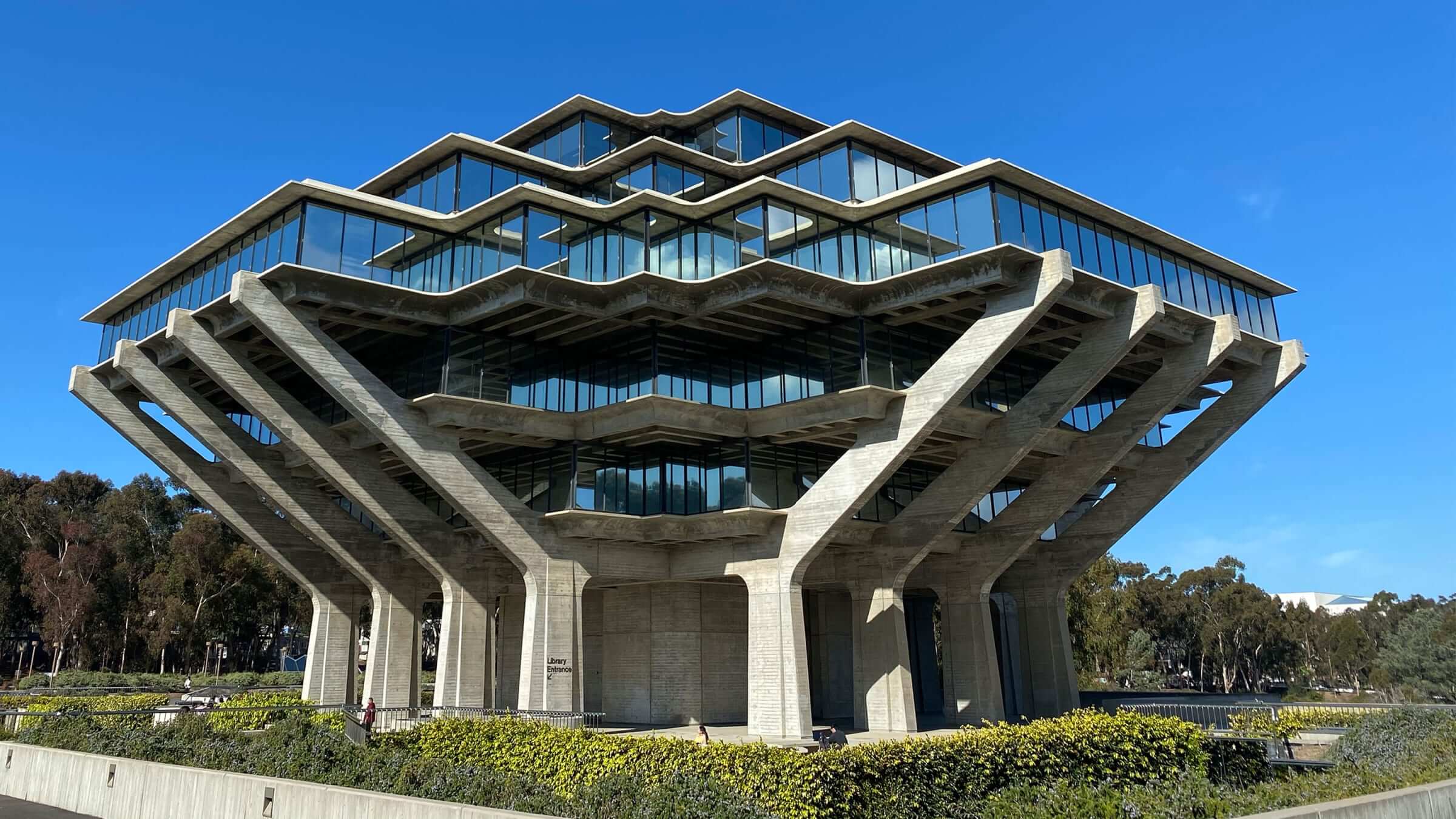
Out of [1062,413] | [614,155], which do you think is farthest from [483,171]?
[1062,413]

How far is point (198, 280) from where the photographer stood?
1407 inches

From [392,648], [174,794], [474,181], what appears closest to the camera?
[174,794]

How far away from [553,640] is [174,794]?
17.5 m

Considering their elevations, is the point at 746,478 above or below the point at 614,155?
below

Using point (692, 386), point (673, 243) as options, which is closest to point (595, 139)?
point (673, 243)

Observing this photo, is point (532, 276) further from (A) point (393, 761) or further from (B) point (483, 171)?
(A) point (393, 761)

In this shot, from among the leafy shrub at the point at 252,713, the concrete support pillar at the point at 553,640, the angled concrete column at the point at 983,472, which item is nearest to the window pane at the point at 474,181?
the concrete support pillar at the point at 553,640

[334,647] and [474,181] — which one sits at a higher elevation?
[474,181]

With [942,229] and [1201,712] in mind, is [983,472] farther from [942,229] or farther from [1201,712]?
[1201,712]

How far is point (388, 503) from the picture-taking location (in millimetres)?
36281

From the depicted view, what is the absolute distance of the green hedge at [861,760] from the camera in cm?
1484

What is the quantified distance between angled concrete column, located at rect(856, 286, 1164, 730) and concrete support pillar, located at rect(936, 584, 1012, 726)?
11cm

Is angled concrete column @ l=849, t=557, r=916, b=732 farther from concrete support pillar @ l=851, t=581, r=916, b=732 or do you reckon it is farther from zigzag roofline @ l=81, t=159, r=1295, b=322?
zigzag roofline @ l=81, t=159, r=1295, b=322

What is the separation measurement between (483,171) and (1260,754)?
3014cm
